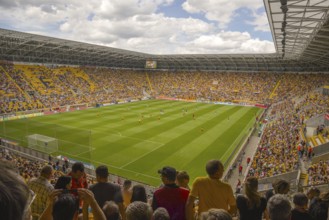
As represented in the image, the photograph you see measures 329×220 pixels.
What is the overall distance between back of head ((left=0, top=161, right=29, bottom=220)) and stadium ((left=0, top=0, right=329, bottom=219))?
17.8 ft

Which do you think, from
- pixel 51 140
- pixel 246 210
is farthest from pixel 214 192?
pixel 51 140

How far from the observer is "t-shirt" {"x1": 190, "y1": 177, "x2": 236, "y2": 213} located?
4.54m

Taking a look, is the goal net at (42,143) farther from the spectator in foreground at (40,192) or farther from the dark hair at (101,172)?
the dark hair at (101,172)

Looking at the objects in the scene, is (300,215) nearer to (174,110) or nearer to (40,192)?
(40,192)

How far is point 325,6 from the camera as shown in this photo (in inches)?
525

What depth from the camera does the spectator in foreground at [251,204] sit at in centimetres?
442

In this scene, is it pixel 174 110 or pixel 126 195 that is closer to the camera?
pixel 126 195

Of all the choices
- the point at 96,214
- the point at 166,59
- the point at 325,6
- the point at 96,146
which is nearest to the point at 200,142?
the point at 96,146

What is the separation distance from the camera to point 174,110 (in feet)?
159

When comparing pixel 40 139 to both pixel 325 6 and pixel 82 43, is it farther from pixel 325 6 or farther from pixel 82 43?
pixel 82 43

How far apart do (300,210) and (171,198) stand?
2182 millimetres

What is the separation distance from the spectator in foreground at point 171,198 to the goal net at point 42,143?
2046cm

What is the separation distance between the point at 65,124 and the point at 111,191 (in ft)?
105

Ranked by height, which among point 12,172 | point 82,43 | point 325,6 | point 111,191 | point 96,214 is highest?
point 82,43
